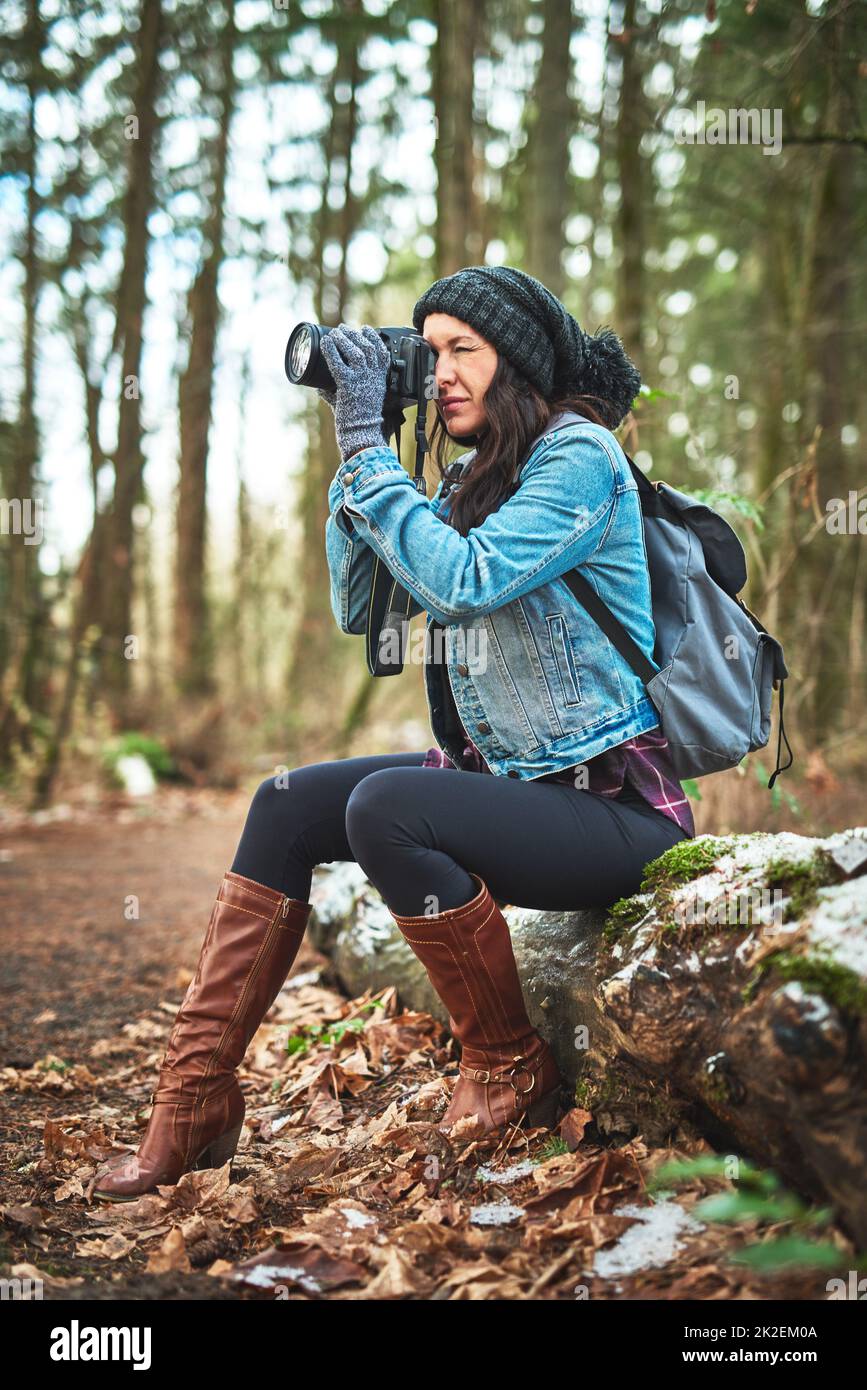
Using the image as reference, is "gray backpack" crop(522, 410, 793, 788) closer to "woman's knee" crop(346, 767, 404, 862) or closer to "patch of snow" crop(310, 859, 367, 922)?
"woman's knee" crop(346, 767, 404, 862)

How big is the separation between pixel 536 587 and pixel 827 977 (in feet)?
3.38

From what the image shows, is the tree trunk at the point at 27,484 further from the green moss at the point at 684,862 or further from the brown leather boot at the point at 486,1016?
the green moss at the point at 684,862

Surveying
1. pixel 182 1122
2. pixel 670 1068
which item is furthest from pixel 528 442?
pixel 182 1122

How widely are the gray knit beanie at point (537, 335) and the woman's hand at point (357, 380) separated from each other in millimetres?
217

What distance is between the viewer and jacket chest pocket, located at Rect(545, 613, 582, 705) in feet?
7.74

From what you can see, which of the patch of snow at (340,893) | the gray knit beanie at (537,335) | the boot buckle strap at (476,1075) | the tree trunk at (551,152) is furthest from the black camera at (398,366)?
the tree trunk at (551,152)

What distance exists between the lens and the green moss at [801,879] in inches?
76.7

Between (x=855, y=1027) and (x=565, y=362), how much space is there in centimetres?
163

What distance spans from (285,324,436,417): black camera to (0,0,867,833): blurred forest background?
3.25 metres

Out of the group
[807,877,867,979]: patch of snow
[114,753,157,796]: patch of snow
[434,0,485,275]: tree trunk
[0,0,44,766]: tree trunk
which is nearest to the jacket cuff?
[807,877,867,979]: patch of snow

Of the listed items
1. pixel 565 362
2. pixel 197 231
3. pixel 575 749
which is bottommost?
pixel 575 749
